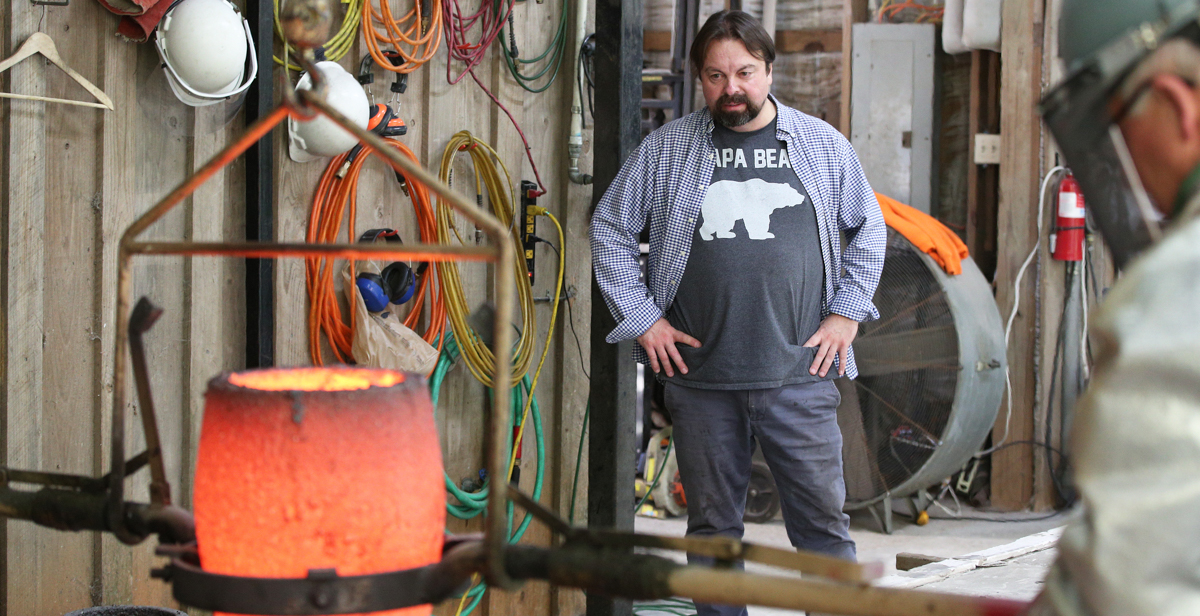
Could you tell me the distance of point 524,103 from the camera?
382 cm

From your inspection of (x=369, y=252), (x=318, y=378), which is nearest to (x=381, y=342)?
(x=318, y=378)

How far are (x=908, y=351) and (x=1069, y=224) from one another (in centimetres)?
121

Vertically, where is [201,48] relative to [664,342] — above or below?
above

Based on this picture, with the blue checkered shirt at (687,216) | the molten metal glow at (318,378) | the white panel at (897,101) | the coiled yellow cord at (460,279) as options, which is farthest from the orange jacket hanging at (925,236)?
the molten metal glow at (318,378)

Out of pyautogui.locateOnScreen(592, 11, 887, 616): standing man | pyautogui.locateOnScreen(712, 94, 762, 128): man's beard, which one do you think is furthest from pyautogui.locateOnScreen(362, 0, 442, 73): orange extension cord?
pyautogui.locateOnScreen(712, 94, 762, 128): man's beard

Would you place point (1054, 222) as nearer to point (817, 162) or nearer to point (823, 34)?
point (823, 34)

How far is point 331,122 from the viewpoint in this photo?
2.99m

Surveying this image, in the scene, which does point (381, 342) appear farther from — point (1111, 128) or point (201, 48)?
point (1111, 128)

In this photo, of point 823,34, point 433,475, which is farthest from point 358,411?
point 823,34

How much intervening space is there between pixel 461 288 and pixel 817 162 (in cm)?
122

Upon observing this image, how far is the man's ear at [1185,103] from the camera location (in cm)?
95

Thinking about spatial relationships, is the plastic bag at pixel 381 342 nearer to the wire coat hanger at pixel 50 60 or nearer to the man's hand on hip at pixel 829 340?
the wire coat hanger at pixel 50 60

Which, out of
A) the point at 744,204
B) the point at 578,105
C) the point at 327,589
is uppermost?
the point at 578,105

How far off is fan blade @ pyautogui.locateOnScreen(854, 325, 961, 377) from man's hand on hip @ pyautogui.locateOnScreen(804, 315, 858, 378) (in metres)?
1.83
